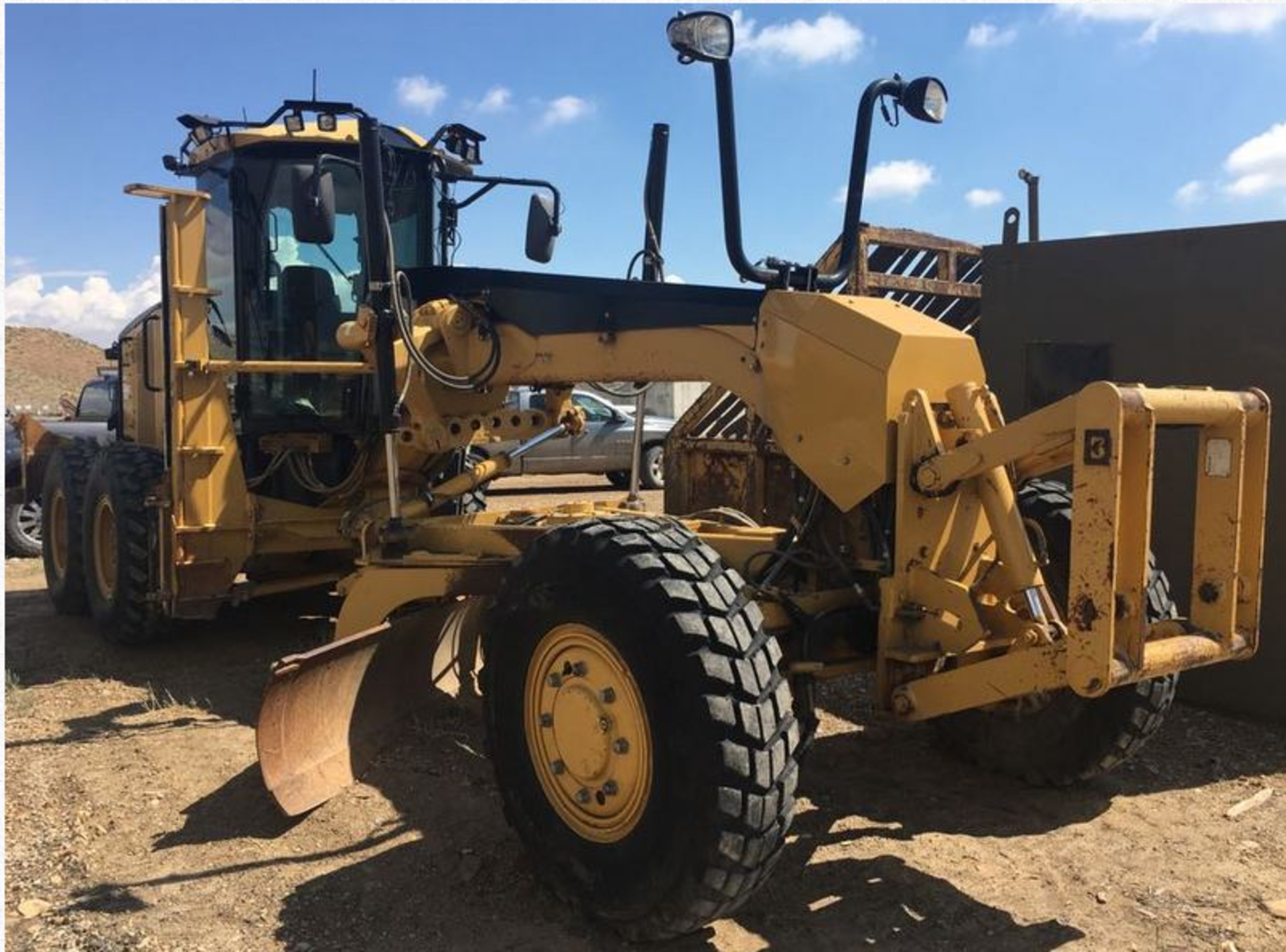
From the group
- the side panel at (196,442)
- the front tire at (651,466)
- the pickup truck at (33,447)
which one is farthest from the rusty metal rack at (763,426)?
the front tire at (651,466)

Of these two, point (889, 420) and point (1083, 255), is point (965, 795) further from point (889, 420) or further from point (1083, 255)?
point (1083, 255)

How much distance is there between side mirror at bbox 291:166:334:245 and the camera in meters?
4.56

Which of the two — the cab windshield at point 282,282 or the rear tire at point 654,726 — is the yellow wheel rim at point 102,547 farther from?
the rear tire at point 654,726

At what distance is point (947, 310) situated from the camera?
779 centimetres

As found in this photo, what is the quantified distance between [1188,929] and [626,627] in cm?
199

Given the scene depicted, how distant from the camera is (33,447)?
9734 millimetres

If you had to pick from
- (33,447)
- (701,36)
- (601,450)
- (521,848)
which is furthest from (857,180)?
(601,450)

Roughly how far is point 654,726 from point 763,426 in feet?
13.9

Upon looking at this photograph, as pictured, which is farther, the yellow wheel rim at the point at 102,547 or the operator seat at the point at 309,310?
the yellow wheel rim at the point at 102,547

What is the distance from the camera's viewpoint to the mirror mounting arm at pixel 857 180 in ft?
13.2

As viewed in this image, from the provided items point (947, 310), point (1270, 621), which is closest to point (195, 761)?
point (1270, 621)

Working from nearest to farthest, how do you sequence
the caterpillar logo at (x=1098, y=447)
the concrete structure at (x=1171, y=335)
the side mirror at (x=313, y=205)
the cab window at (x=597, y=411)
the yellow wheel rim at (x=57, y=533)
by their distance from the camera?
the caterpillar logo at (x=1098, y=447)
the side mirror at (x=313, y=205)
the concrete structure at (x=1171, y=335)
the yellow wheel rim at (x=57, y=533)
the cab window at (x=597, y=411)

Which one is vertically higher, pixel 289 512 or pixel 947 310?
pixel 947 310

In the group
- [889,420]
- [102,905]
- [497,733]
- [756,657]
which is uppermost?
[889,420]
